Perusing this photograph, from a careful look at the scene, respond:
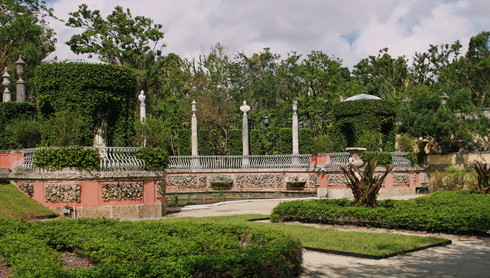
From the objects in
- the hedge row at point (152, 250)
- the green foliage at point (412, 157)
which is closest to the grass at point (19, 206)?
the hedge row at point (152, 250)

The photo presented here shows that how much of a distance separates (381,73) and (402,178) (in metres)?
26.5

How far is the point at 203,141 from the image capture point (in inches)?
1180

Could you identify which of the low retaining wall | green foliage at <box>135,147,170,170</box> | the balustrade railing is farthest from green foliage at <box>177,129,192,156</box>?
the low retaining wall

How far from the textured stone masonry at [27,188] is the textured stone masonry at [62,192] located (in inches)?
31.4

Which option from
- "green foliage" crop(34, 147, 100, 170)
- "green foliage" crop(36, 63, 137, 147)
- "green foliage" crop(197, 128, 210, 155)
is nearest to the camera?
"green foliage" crop(34, 147, 100, 170)

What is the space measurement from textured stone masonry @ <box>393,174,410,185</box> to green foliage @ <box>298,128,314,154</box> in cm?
984

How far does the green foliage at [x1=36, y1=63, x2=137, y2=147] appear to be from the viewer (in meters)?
14.5

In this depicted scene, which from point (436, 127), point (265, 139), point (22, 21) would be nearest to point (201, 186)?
point (265, 139)

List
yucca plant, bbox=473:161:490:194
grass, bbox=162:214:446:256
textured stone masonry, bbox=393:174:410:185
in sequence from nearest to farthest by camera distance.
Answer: grass, bbox=162:214:446:256 < yucca plant, bbox=473:161:490:194 < textured stone masonry, bbox=393:174:410:185

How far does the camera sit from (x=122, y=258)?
568 centimetres

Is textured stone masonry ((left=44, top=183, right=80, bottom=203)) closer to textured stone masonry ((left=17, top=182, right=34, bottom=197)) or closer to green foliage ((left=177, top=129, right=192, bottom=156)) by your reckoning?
textured stone masonry ((left=17, top=182, right=34, bottom=197))

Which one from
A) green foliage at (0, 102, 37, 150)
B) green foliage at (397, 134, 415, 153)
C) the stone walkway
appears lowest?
the stone walkway

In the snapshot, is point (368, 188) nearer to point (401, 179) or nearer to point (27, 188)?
point (401, 179)

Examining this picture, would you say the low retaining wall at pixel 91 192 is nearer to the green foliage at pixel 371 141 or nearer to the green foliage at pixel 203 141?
the green foliage at pixel 371 141
